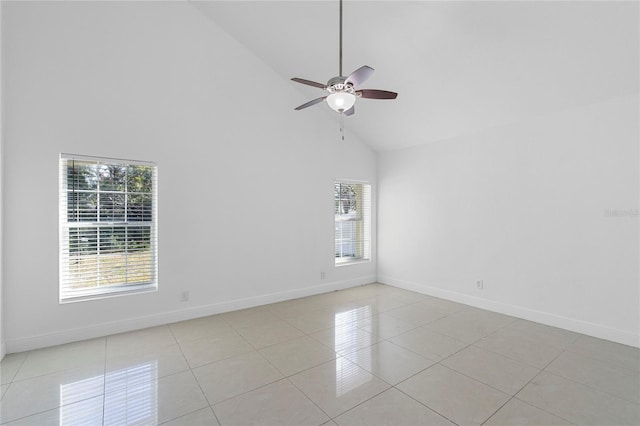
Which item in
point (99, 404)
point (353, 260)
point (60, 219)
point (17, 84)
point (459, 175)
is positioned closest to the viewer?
point (99, 404)

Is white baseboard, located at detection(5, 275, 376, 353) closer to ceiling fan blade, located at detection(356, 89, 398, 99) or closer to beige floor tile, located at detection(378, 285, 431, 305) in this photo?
beige floor tile, located at detection(378, 285, 431, 305)

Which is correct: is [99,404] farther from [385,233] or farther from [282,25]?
[385,233]

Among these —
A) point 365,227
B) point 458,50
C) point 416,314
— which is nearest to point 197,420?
point 416,314

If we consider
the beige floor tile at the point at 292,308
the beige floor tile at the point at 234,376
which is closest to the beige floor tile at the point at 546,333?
the beige floor tile at the point at 292,308

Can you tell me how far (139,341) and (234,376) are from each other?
4.68ft

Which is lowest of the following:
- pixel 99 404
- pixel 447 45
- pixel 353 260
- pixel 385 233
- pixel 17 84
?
pixel 99 404

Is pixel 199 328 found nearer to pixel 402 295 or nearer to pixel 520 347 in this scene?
pixel 402 295

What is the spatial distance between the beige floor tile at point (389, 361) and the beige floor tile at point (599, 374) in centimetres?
117

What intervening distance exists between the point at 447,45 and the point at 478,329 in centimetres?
334

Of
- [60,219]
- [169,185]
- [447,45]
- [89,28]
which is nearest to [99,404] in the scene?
[60,219]

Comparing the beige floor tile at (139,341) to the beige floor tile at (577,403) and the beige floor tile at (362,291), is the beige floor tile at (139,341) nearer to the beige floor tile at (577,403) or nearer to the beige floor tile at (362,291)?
the beige floor tile at (362,291)

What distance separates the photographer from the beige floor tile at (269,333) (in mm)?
3295

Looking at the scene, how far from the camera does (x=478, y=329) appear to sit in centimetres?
364

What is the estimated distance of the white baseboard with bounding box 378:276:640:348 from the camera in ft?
10.6
